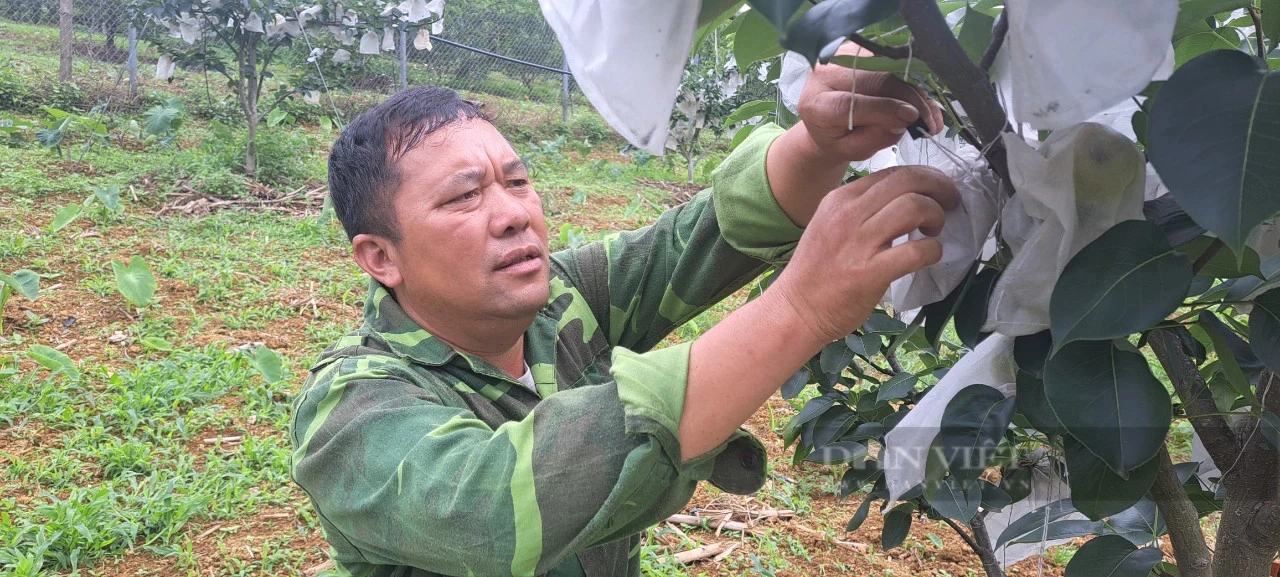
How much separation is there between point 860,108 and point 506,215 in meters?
0.49

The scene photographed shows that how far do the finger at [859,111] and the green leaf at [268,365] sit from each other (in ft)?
8.25

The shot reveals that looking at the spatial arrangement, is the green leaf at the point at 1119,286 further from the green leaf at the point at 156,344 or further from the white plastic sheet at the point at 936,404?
the green leaf at the point at 156,344

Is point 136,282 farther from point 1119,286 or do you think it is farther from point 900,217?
point 1119,286

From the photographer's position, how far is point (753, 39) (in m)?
0.77

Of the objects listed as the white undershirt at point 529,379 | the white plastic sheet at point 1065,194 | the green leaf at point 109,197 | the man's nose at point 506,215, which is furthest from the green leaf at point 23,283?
the white plastic sheet at point 1065,194

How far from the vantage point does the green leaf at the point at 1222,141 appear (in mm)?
517

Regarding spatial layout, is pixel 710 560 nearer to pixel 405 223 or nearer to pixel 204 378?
pixel 405 223

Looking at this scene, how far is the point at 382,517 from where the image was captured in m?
0.90

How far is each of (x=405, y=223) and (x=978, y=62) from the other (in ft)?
2.40

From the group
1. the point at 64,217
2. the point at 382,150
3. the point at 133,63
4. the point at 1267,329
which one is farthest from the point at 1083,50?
the point at 133,63

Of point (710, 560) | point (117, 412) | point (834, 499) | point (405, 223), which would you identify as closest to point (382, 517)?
point (405, 223)

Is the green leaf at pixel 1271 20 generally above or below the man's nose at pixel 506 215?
above

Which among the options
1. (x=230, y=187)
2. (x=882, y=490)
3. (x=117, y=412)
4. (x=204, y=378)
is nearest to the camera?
(x=882, y=490)

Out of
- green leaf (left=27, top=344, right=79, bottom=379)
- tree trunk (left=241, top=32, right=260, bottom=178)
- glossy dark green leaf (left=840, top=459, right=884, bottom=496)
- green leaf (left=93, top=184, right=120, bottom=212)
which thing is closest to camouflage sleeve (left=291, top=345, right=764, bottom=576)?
glossy dark green leaf (left=840, top=459, right=884, bottom=496)
